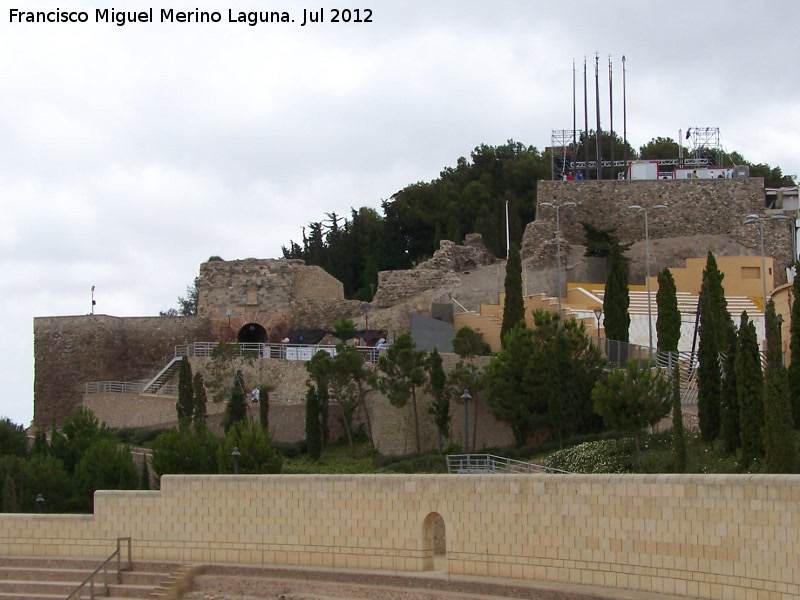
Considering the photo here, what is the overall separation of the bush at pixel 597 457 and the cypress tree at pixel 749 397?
3.74 metres

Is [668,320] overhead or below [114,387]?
overhead

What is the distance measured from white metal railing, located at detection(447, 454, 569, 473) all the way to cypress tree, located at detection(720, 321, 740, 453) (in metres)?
4.81

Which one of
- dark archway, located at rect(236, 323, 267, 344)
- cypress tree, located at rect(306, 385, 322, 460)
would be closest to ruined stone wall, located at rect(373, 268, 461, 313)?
dark archway, located at rect(236, 323, 267, 344)

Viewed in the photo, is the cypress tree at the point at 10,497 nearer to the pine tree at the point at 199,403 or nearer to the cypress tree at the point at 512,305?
the pine tree at the point at 199,403

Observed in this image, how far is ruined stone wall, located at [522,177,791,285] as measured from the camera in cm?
4856

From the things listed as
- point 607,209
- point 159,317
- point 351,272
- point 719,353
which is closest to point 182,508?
point 719,353

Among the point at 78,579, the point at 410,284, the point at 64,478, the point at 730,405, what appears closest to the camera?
the point at 78,579

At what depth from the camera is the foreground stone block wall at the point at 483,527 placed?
52.5ft

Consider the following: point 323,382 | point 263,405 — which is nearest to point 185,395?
point 263,405

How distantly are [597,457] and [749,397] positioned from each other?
5445 mm

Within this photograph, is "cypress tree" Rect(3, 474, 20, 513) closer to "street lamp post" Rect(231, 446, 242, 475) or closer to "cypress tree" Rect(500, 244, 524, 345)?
"street lamp post" Rect(231, 446, 242, 475)

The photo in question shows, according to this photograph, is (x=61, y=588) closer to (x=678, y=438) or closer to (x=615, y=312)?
(x=678, y=438)

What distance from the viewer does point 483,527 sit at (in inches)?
738

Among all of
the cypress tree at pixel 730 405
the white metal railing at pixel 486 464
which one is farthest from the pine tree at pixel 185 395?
the cypress tree at pixel 730 405
